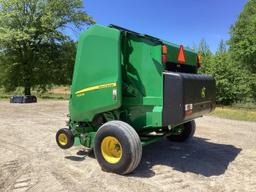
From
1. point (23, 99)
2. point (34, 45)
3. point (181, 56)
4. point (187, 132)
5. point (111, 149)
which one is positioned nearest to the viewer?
point (111, 149)

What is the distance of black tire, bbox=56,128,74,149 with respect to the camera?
20.1 feet

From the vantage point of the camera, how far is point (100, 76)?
5.46 meters

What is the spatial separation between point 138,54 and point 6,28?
24.5 meters

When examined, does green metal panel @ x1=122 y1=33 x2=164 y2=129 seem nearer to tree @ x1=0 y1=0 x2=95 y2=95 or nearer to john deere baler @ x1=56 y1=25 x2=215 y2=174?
john deere baler @ x1=56 y1=25 x2=215 y2=174

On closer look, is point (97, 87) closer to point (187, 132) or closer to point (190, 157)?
point (190, 157)

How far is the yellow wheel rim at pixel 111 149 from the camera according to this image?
5.09 metres

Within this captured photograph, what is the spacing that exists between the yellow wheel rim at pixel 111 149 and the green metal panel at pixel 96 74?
58cm

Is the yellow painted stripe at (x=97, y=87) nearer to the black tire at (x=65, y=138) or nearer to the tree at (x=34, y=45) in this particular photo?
the black tire at (x=65, y=138)

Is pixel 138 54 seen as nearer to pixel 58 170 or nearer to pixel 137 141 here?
pixel 137 141

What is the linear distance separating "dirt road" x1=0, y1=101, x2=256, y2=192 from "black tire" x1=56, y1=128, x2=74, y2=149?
0.17m

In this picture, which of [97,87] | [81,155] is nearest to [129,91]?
[97,87]

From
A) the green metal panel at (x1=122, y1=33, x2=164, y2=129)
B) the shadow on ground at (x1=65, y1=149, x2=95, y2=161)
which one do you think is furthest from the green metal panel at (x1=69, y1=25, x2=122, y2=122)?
the shadow on ground at (x1=65, y1=149, x2=95, y2=161)

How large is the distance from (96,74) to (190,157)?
2.48 meters

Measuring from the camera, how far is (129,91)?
536 cm
